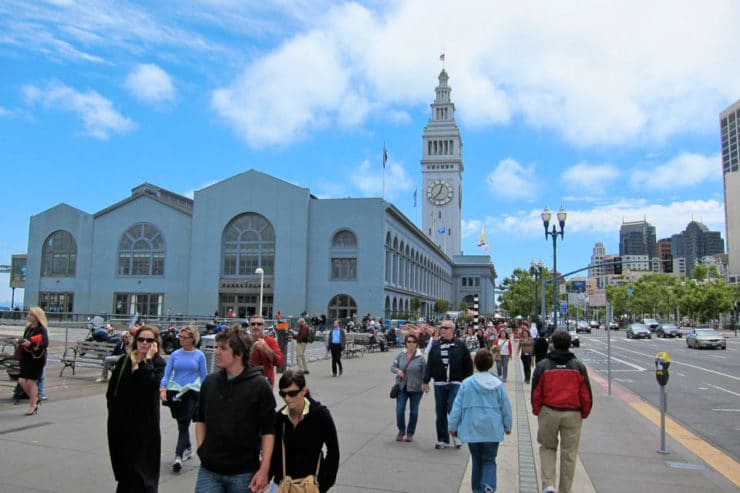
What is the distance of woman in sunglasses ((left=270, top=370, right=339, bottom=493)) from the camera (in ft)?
13.4

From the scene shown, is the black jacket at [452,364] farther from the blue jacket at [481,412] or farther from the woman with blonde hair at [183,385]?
the woman with blonde hair at [183,385]

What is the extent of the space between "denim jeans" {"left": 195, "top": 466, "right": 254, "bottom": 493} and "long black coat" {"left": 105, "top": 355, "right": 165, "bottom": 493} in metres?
0.98

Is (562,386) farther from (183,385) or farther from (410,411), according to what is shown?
(183,385)

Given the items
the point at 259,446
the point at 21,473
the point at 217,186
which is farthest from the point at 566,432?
the point at 217,186

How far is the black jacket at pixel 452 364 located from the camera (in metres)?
9.16

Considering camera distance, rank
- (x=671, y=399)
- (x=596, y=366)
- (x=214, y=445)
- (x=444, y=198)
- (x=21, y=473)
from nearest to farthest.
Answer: (x=214, y=445) → (x=21, y=473) → (x=671, y=399) → (x=596, y=366) → (x=444, y=198)

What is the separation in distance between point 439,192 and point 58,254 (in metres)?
79.1

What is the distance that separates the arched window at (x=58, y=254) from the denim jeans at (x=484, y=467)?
70.0m

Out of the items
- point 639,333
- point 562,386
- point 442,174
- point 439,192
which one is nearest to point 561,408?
point 562,386

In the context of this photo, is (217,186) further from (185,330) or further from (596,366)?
(185,330)

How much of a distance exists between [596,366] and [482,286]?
4134 inches

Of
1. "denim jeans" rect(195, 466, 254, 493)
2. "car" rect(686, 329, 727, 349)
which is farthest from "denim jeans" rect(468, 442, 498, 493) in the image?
"car" rect(686, 329, 727, 349)

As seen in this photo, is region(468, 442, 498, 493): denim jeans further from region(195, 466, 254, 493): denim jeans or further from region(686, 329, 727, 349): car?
region(686, 329, 727, 349): car

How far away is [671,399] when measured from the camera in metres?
15.6
